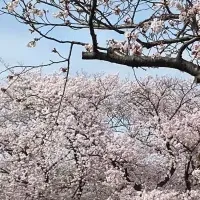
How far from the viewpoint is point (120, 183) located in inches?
547

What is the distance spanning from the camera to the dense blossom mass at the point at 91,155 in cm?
1392

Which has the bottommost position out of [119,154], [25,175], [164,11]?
[25,175]

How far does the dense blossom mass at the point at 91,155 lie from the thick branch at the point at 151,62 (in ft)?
26.5

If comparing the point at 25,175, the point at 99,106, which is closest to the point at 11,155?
the point at 25,175

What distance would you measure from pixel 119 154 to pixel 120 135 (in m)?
1.25

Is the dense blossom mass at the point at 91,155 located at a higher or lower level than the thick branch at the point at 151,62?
lower

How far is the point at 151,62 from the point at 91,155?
32.7ft

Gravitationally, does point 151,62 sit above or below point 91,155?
above

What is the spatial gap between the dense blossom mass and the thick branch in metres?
8.08

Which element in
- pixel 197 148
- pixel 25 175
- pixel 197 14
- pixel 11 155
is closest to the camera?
pixel 197 14

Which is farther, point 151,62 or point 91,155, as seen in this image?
point 91,155

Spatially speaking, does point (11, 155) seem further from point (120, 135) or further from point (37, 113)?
point (120, 135)

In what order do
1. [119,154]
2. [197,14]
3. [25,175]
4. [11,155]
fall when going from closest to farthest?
[197,14] → [119,154] → [25,175] → [11,155]

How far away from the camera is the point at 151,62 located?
16.0 feet
